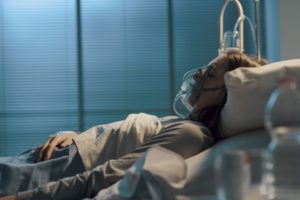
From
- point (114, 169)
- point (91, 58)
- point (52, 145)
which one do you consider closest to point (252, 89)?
point (114, 169)

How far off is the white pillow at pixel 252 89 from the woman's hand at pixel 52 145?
82 cm

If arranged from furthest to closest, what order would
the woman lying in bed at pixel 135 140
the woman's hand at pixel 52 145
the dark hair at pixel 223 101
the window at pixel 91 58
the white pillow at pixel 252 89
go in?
the window at pixel 91 58
the woman's hand at pixel 52 145
the dark hair at pixel 223 101
the woman lying in bed at pixel 135 140
the white pillow at pixel 252 89

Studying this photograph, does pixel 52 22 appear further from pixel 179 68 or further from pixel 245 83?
pixel 245 83

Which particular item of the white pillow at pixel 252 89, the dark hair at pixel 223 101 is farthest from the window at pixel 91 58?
the white pillow at pixel 252 89

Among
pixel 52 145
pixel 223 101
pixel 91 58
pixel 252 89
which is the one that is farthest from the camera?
pixel 91 58

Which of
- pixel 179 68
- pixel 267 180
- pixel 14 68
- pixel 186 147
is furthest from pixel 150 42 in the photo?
pixel 267 180

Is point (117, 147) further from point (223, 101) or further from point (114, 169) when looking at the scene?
point (223, 101)

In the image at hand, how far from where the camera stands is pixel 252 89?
64.1 inches

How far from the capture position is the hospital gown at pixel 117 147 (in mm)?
1705

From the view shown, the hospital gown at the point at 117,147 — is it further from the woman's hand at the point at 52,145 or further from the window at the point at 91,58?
the window at the point at 91,58

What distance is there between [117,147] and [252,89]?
0.62 metres

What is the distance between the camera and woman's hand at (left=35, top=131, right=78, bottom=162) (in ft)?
7.15

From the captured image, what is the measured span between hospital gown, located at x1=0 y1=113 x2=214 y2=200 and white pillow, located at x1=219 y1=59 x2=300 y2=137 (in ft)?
0.57

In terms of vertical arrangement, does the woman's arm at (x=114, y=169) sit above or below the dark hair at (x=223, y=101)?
below
